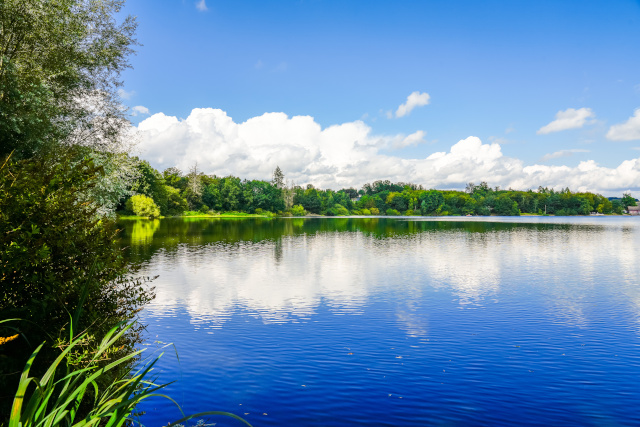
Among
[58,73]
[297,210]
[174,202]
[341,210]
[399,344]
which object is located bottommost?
[399,344]

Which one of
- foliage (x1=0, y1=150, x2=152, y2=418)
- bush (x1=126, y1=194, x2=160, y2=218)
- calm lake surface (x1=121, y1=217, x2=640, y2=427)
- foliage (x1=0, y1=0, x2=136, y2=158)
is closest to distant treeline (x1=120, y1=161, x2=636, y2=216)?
bush (x1=126, y1=194, x2=160, y2=218)

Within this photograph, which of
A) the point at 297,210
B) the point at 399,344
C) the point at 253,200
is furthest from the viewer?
the point at 297,210

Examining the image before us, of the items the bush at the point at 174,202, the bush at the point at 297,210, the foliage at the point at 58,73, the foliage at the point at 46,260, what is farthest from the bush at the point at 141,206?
the foliage at the point at 46,260

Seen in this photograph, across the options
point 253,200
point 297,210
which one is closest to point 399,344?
point 253,200

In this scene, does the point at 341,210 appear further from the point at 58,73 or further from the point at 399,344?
the point at 399,344

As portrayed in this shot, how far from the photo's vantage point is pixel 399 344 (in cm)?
1291

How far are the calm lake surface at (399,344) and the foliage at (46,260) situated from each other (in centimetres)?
330

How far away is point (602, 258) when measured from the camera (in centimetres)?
3256

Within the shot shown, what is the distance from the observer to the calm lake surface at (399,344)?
8820 millimetres

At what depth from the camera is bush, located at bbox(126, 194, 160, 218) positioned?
91.2 meters

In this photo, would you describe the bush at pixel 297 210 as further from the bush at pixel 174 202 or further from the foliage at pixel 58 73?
the foliage at pixel 58 73

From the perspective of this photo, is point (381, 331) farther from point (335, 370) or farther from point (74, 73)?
point (74, 73)

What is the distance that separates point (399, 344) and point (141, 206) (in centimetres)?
8843

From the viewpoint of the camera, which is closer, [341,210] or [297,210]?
[297,210]
